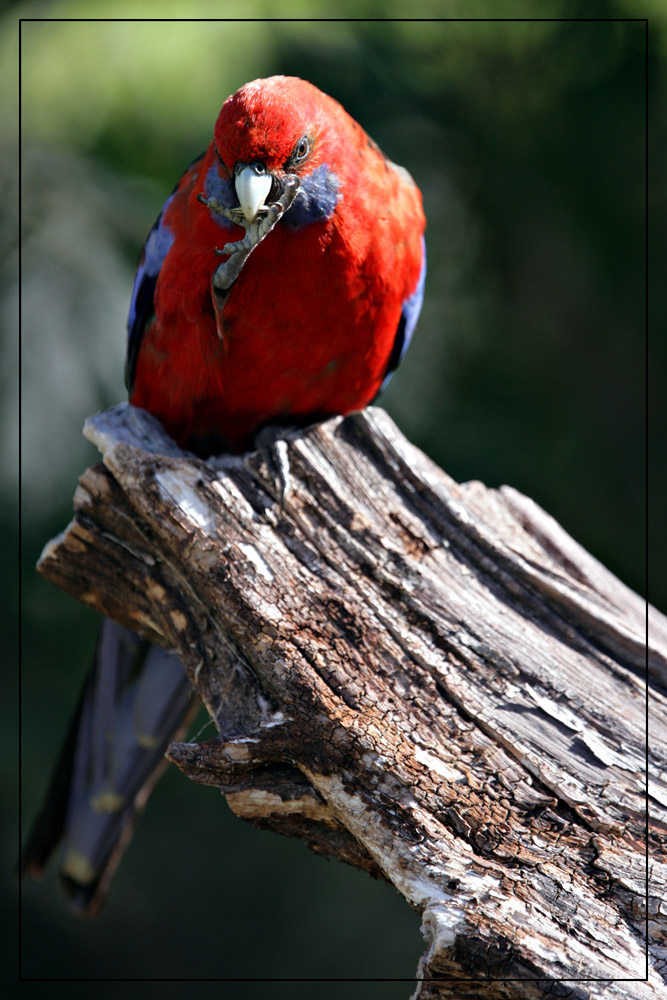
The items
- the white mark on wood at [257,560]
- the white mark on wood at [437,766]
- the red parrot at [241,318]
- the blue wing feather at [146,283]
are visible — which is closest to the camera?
the white mark on wood at [437,766]

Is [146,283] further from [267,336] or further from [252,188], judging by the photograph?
[252,188]

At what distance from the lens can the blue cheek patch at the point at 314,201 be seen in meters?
1.90

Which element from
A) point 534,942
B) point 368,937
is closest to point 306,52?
point 534,942

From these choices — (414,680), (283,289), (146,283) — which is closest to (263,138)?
(283,289)

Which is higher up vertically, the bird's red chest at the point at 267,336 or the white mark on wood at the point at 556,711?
the bird's red chest at the point at 267,336

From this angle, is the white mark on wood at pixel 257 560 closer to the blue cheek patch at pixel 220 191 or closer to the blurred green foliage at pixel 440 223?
the blue cheek patch at pixel 220 191

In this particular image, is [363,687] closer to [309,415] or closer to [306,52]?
[309,415]

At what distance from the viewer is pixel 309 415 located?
2.26 meters

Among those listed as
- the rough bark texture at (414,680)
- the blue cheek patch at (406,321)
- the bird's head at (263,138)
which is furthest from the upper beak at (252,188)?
the blue cheek patch at (406,321)

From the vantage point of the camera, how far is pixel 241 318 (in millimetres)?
2018

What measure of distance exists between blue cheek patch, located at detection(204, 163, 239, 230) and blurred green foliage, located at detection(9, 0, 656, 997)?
1026 millimetres

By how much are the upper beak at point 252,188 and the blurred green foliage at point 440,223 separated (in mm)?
1181

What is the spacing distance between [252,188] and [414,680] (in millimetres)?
1041

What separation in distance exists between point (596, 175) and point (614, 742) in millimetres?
2115
